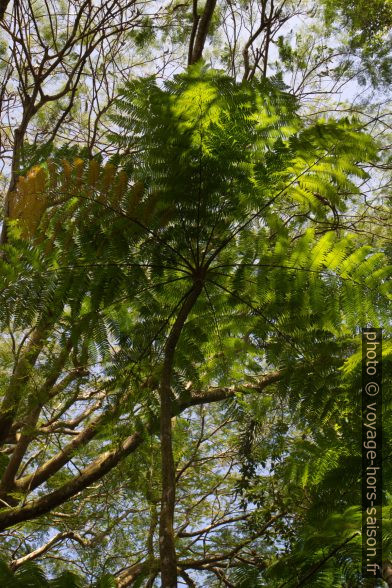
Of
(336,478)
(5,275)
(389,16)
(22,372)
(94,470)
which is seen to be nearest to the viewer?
(336,478)

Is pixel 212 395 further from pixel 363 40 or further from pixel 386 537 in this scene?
pixel 363 40

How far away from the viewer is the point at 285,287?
9.96ft

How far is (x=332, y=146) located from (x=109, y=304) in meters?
1.59

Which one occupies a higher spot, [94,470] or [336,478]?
[94,470]

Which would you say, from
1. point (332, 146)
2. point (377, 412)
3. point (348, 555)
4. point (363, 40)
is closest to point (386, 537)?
point (348, 555)

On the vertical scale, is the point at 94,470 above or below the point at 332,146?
below

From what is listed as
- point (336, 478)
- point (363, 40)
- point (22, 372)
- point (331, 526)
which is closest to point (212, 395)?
point (22, 372)

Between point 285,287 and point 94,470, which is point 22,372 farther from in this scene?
point 285,287

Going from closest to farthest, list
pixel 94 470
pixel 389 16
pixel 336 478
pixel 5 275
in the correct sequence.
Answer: pixel 336 478 → pixel 5 275 → pixel 94 470 → pixel 389 16

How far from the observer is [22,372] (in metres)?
4.32

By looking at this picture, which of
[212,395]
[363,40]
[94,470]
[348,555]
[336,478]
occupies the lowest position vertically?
[348,555]

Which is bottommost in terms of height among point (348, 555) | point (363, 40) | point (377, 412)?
point (348, 555)

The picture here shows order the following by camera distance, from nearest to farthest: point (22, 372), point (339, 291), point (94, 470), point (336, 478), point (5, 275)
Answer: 1. point (336, 478)
2. point (5, 275)
3. point (339, 291)
4. point (22, 372)
5. point (94, 470)

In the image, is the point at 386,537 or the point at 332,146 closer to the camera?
the point at 386,537
